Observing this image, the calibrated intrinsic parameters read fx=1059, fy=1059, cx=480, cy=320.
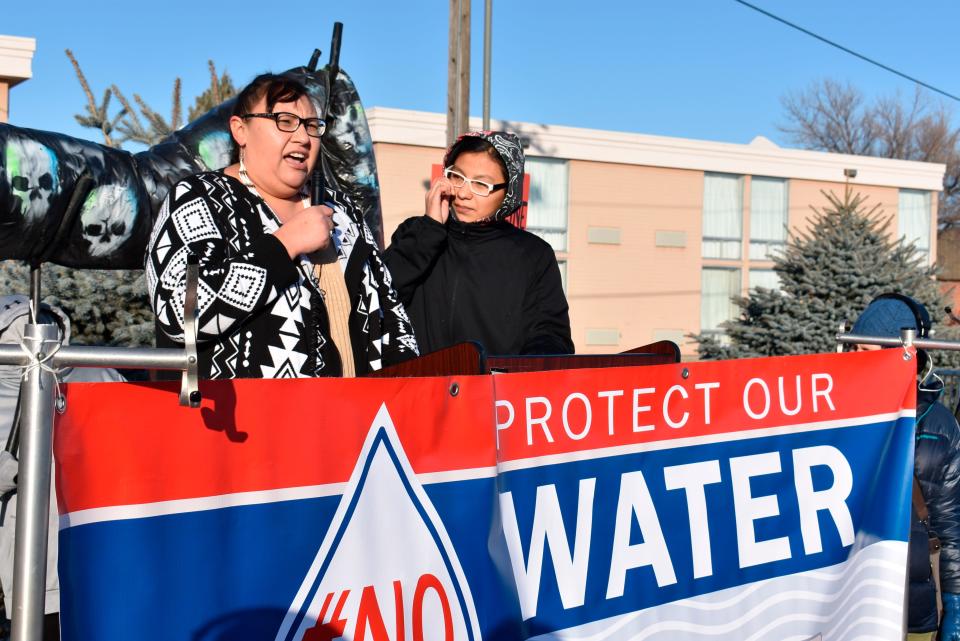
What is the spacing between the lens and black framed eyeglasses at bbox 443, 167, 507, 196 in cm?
349

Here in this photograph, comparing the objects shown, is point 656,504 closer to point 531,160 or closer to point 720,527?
point 720,527

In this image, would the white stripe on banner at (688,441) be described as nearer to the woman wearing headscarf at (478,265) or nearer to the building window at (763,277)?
the woman wearing headscarf at (478,265)

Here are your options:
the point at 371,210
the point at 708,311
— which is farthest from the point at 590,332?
the point at 371,210

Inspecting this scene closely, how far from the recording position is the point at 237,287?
2354 millimetres

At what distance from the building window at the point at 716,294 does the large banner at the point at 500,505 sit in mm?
22325

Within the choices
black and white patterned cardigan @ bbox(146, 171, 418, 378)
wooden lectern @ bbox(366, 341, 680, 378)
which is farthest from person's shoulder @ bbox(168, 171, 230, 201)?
wooden lectern @ bbox(366, 341, 680, 378)

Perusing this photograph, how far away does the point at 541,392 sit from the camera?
2307 mm

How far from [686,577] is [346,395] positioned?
3.39ft

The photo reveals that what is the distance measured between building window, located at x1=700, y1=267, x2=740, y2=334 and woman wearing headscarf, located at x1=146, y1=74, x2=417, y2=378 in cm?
2273

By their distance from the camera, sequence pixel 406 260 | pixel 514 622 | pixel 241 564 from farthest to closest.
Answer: pixel 406 260, pixel 514 622, pixel 241 564

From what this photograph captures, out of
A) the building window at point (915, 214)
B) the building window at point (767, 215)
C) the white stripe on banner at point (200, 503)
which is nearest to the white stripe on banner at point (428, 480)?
the white stripe on banner at point (200, 503)

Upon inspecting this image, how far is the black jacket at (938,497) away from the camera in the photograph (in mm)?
3328

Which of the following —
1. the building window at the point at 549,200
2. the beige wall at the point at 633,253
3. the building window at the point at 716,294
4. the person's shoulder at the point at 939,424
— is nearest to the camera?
the person's shoulder at the point at 939,424

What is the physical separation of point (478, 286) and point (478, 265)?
0.08 metres
